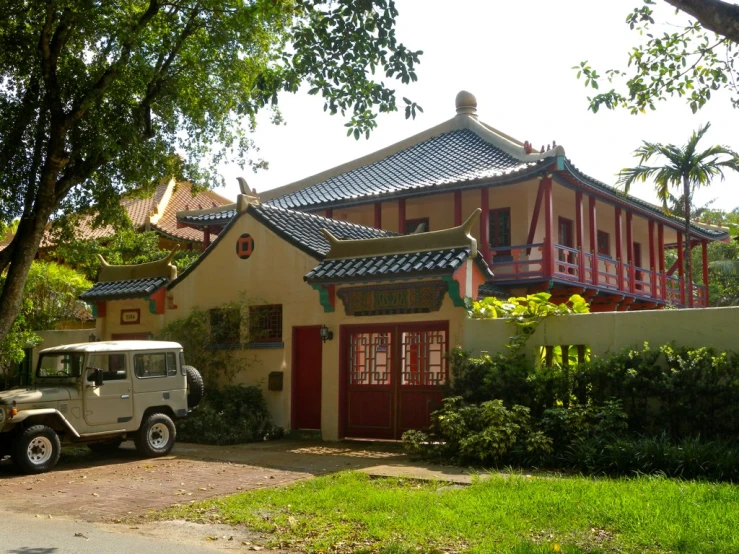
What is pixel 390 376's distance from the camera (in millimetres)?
15000

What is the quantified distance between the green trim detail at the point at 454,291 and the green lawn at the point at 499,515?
4.48 meters

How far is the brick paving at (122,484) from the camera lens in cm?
916

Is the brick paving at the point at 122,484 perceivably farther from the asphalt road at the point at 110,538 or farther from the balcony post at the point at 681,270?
the balcony post at the point at 681,270

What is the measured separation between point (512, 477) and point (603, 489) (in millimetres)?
1313

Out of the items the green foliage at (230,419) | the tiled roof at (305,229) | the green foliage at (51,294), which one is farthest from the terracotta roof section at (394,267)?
the green foliage at (51,294)

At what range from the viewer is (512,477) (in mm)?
9711

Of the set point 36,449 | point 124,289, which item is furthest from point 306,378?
point 36,449

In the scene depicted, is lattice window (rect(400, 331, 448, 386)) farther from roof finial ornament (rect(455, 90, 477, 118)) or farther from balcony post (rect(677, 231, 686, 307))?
balcony post (rect(677, 231, 686, 307))

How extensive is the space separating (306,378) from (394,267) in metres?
3.44

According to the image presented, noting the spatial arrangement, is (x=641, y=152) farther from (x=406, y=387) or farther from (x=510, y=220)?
(x=406, y=387)

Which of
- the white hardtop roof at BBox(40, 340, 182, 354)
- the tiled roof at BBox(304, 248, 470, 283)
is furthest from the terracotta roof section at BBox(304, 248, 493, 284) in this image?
the white hardtop roof at BBox(40, 340, 182, 354)

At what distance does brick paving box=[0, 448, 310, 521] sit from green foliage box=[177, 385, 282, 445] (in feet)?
6.94

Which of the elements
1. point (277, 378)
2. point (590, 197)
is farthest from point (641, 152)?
point (277, 378)

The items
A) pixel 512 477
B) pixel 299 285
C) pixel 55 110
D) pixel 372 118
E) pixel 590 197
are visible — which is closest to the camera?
pixel 512 477
